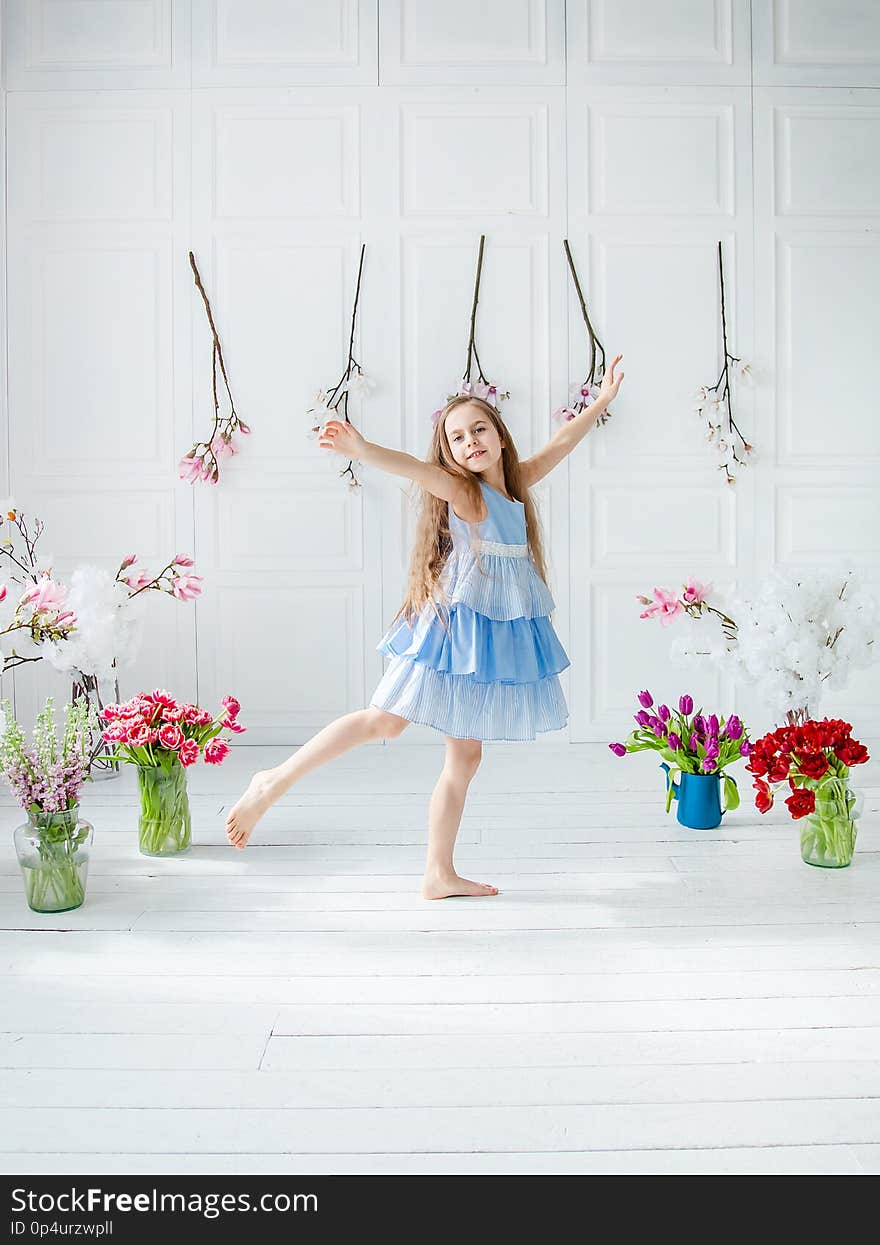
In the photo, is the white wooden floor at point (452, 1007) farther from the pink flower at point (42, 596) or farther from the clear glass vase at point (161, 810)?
the pink flower at point (42, 596)

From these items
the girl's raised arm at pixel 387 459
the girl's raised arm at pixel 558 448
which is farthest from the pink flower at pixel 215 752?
the girl's raised arm at pixel 558 448

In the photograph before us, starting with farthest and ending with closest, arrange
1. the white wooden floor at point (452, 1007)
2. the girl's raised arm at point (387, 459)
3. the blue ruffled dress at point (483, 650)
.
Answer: the blue ruffled dress at point (483, 650), the girl's raised arm at point (387, 459), the white wooden floor at point (452, 1007)

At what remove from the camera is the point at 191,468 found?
146 inches

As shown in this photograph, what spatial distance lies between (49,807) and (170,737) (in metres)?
0.38

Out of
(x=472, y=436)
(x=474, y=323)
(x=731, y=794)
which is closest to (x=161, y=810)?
(x=472, y=436)

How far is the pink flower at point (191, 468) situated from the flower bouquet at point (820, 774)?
226cm

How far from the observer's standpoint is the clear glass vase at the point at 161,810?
2547mm

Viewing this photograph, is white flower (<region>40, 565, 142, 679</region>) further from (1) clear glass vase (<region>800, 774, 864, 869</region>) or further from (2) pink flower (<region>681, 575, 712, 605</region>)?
(1) clear glass vase (<region>800, 774, 864, 869</region>)

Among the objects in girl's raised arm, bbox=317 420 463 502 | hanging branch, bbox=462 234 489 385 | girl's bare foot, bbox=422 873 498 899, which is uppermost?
hanging branch, bbox=462 234 489 385

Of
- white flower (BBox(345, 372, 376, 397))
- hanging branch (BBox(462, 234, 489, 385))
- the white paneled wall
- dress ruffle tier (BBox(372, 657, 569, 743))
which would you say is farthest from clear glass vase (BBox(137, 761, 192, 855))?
hanging branch (BBox(462, 234, 489, 385))

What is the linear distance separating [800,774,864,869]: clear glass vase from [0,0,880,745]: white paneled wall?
144 cm

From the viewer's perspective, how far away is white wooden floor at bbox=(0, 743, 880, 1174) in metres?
1.36

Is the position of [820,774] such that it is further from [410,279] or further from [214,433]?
[214,433]

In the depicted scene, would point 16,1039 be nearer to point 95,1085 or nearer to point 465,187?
point 95,1085
